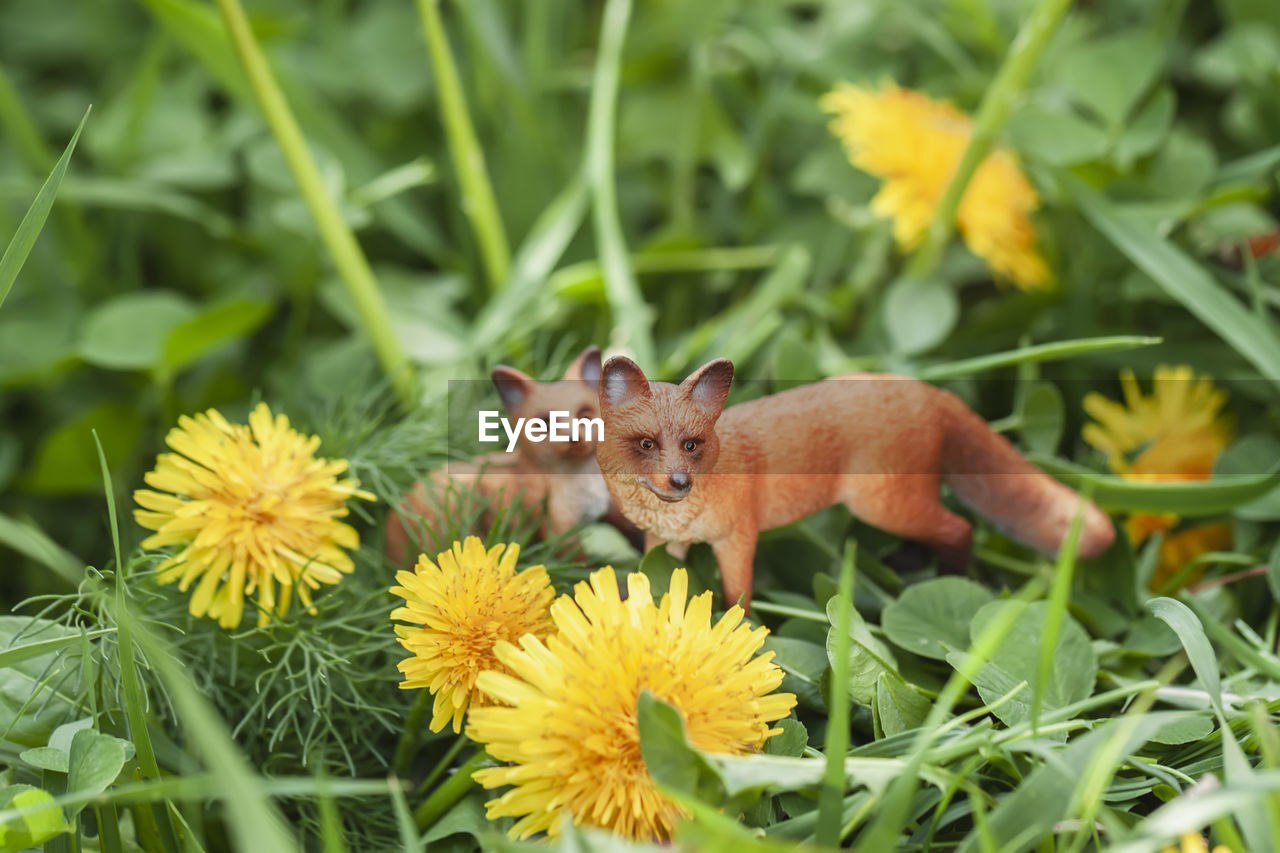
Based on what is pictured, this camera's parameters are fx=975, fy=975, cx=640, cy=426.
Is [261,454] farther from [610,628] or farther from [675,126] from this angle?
[675,126]

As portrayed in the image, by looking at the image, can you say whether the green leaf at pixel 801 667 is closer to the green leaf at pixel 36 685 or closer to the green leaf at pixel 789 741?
the green leaf at pixel 789 741

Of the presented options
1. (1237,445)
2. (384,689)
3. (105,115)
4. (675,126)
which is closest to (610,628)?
(384,689)

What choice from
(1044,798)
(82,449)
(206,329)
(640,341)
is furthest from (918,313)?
(82,449)

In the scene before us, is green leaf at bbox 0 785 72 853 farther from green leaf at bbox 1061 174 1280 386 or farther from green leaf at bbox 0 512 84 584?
green leaf at bbox 1061 174 1280 386

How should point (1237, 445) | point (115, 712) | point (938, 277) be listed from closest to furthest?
point (115, 712)
point (1237, 445)
point (938, 277)

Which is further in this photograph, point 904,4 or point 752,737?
point 904,4

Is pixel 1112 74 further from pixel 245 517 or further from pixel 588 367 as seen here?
pixel 245 517

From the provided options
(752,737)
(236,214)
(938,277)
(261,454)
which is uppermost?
(236,214)

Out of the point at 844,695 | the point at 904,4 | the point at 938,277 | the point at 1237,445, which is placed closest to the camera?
the point at 844,695
